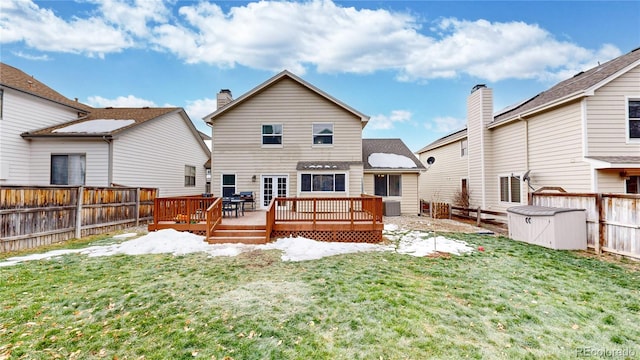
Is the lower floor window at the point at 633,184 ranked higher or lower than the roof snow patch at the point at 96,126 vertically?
lower

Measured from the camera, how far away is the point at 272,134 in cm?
1455

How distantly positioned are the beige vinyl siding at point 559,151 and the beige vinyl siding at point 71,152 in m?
19.2

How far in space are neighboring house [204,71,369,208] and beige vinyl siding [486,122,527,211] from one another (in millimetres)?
6918

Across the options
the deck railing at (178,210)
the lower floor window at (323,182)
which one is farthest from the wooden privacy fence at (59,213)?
the lower floor window at (323,182)

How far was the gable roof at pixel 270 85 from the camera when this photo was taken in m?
14.2

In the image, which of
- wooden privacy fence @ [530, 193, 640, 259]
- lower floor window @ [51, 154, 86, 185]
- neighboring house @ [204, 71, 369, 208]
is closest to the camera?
wooden privacy fence @ [530, 193, 640, 259]

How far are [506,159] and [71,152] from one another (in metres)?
20.8

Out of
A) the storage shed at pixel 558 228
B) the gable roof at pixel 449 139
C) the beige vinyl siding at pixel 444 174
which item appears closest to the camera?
the storage shed at pixel 558 228

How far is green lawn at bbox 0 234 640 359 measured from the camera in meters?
3.24

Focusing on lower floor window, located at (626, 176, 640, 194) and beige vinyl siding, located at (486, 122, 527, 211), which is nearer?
lower floor window, located at (626, 176, 640, 194)

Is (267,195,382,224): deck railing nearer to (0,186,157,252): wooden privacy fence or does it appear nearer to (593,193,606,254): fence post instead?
(593,193,606,254): fence post

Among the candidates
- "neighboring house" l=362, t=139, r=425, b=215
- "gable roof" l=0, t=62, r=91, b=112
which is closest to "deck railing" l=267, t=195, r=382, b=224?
"neighboring house" l=362, t=139, r=425, b=215

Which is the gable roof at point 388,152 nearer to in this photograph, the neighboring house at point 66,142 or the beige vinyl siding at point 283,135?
the beige vinyl siding at point 283,135

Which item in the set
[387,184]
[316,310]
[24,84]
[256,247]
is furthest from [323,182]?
[24,84]
